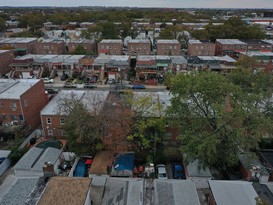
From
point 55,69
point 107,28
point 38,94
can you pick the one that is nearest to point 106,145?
point 38,94

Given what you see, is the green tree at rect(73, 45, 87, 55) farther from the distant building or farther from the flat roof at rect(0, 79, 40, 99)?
the distant building

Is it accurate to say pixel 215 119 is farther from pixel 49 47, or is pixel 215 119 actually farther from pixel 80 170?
pixel 49 47

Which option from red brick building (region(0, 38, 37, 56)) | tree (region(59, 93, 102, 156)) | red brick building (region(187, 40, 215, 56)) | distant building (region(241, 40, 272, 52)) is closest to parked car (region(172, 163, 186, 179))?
tree (region(59, 93, 102, 156))

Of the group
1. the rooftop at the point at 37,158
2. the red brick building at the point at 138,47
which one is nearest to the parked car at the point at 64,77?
the red brick building at the point at 138,47

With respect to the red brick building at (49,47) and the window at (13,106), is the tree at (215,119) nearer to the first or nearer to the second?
the window at (13,106)

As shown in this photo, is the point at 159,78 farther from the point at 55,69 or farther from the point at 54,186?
the point at 54,186

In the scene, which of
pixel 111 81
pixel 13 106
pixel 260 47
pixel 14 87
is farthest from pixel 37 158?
pixel 260 47
